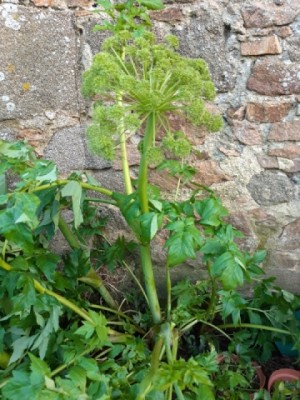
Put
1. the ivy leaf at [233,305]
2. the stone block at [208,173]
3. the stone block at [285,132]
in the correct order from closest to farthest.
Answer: the ivy leaf at [233,305] → the stone block at [285,132] → the stone block at [208,173]

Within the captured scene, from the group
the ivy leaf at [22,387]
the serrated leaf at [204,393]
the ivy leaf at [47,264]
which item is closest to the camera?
the ivy leaf at [22,387]

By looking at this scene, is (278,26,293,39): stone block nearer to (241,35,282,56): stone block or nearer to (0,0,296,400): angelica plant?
(241,35,282,56): stone block

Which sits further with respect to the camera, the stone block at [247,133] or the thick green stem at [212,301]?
the stone block at [247,133]

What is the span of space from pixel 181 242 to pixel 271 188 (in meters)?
0.76

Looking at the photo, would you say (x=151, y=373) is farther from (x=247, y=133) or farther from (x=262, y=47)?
(x=262, y=47)

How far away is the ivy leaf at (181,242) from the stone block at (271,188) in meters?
0.68

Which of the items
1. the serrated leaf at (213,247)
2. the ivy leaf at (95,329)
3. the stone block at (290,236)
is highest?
the serrated leaf at (213,247)

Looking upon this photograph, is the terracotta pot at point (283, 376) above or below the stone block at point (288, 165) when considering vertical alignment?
below

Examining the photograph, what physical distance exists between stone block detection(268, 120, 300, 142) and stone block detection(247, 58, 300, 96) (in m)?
0.12

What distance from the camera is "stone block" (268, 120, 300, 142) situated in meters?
1.74

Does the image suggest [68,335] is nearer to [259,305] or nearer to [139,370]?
[139,370]

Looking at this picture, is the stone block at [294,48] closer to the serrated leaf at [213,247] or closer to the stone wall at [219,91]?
the stone wall at [219,91]

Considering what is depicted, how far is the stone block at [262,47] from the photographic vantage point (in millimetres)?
1657

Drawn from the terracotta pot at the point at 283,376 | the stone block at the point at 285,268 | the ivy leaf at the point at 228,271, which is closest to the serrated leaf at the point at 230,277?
the ivy leaf at the point at 228,271
